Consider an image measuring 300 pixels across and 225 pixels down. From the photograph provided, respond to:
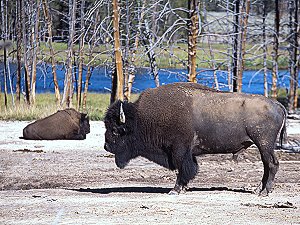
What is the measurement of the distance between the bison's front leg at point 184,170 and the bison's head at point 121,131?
3.29 feet

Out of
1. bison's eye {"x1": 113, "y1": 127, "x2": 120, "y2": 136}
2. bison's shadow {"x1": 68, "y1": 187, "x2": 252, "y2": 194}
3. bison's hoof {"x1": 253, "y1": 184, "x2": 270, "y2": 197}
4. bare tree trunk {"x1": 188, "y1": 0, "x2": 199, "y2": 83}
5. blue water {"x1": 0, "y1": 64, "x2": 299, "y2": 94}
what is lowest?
blue water {"x1": 0, "y1": 64, "x2": 299, "y2": 94}

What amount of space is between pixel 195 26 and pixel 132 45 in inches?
317

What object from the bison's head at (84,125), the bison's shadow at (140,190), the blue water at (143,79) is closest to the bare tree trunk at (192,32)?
the blue water at (143,79)

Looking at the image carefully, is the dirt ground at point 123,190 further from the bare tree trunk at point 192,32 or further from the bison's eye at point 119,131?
the bare tree trunk at point 192,32

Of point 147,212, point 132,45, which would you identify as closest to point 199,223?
point 147,212

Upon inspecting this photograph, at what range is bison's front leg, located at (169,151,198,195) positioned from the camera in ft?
40.9

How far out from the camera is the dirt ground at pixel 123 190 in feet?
33.0

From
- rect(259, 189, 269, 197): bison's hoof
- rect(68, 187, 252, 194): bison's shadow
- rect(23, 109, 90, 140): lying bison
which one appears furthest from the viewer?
rect(23, 109, 90, 140): lying bison

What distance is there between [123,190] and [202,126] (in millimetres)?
1883

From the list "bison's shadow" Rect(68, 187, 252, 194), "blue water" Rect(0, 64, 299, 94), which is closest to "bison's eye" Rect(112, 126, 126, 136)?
"bison's shadow" Rect(68, 187, 252, 194)

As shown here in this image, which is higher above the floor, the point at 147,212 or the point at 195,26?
the point at 195,26

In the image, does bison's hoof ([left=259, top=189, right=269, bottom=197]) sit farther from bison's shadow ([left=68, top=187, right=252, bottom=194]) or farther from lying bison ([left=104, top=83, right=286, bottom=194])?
bison's shadow ([left=68, top=187, right=252, bottom=194])

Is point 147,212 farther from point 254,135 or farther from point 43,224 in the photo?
point 254,135

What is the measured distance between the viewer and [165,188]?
1370cm
